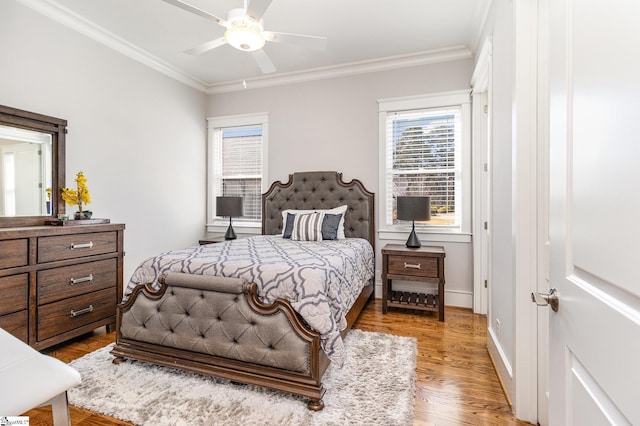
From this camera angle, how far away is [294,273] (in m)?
1.96

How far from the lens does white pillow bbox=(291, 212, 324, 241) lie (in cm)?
351

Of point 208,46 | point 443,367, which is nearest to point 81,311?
point 208,46

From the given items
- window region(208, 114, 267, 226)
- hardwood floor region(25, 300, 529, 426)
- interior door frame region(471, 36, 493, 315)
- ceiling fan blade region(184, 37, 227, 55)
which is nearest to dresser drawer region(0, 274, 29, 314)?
hardwood floor region(25, 300, 529, 426)

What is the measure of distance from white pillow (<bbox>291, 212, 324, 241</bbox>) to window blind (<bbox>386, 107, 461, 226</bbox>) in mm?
921

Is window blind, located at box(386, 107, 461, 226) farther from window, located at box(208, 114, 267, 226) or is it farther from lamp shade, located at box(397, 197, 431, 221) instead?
window, located at box(208, 114, 267, 226)

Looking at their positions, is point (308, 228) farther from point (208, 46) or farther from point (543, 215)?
point (543, 215)

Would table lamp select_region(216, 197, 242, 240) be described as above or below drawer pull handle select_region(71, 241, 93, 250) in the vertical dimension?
above

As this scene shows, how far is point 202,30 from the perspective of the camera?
318 cm

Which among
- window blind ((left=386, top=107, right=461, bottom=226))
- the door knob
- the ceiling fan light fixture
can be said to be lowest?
the door knob

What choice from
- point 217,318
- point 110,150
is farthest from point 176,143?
point 217,318

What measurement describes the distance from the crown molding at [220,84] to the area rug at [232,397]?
2333 millimetres

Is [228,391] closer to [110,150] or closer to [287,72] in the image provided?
[110,150]

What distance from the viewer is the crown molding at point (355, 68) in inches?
141

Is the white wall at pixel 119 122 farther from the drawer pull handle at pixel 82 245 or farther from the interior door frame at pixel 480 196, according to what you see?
the interior door frame at pixel 480 196
